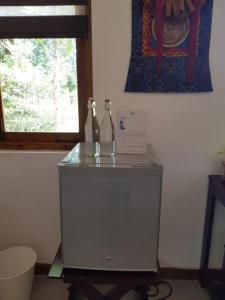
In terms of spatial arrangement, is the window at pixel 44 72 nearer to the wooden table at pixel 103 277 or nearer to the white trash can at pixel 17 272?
the white trash can at pixel 17 272

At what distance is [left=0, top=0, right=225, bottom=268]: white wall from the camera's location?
60.2 inches

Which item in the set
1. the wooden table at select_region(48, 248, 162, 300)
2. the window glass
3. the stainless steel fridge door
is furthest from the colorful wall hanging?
the wooden table at select_region(48, 248, 162, 300)

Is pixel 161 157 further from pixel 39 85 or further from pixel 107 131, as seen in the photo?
pixel 39 85

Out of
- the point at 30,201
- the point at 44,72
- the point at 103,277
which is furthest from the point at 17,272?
the point at 44,72

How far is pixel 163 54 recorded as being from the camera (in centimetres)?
152

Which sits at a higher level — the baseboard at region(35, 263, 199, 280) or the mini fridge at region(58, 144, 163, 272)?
the mini fridge at region(58, 144, 163, 272)

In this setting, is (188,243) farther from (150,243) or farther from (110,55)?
(110,55)

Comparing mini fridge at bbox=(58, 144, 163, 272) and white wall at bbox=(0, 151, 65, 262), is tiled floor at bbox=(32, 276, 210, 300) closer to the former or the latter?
white wall at bbox=(0, 151, 65, 262)

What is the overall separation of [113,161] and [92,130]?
0.31 meters

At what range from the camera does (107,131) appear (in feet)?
4.37

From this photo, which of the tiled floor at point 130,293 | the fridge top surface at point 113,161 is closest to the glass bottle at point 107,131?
the fridge top surface at point 113,161

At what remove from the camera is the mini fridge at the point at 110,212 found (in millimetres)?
983

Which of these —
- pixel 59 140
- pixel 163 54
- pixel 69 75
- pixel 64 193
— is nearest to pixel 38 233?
pixel 59 140

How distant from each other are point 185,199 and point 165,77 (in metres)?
0.84
